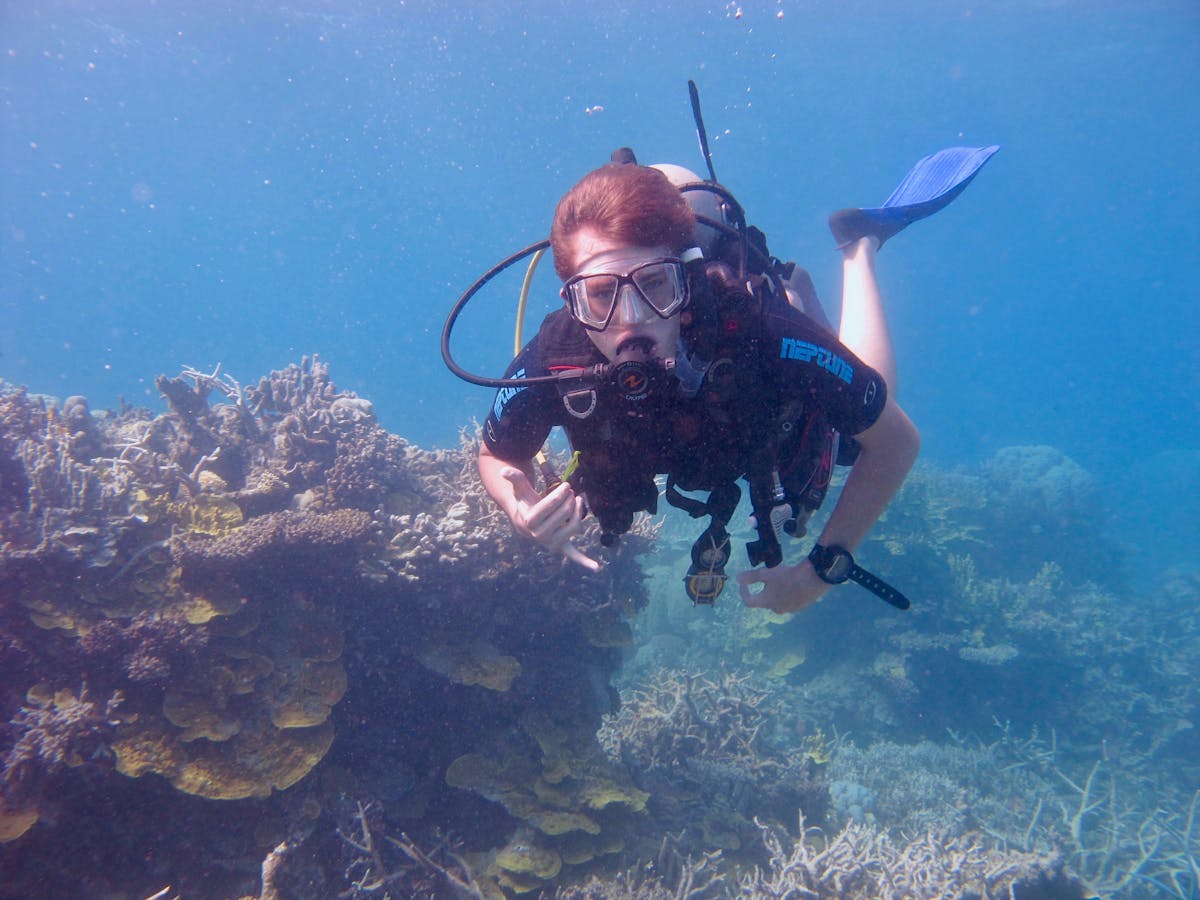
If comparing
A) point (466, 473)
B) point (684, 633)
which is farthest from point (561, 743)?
point (684, 633)

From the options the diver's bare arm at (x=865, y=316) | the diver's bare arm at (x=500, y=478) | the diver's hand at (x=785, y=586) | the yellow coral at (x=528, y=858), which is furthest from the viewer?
the yellow coral at (x=528, y=858)

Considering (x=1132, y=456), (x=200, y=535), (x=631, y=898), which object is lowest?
(x=631, y=898)

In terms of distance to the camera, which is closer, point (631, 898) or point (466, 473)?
point (631, 898)

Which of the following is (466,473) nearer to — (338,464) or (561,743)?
(338,464)

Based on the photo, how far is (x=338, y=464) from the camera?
611 centimetres

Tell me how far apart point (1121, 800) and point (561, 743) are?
412 inches

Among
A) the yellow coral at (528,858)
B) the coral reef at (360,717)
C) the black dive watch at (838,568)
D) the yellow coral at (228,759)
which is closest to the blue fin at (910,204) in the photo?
the black dive watch at (838,568)

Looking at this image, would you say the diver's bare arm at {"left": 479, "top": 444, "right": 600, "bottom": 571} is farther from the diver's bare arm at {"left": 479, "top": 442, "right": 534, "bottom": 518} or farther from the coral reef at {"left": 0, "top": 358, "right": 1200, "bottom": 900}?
the coral reef at {"left": 0, "top": 358, "right": 1200, "bottom": 900}

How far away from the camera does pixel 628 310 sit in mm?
2553

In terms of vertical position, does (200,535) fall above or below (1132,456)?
below

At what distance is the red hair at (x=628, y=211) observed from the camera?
257cm

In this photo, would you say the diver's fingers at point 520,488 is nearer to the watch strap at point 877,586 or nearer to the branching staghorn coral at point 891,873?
the watch strap at point 877,586

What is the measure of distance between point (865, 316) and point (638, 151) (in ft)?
244

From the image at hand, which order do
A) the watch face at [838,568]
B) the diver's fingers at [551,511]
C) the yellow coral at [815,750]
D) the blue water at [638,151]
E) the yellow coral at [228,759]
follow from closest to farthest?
the diver's fingers at [551,511] < the watch face at [838,568] < the yellow coral at [228,759] < the yellow coral at [815,750] < the blue water at [638,151]
